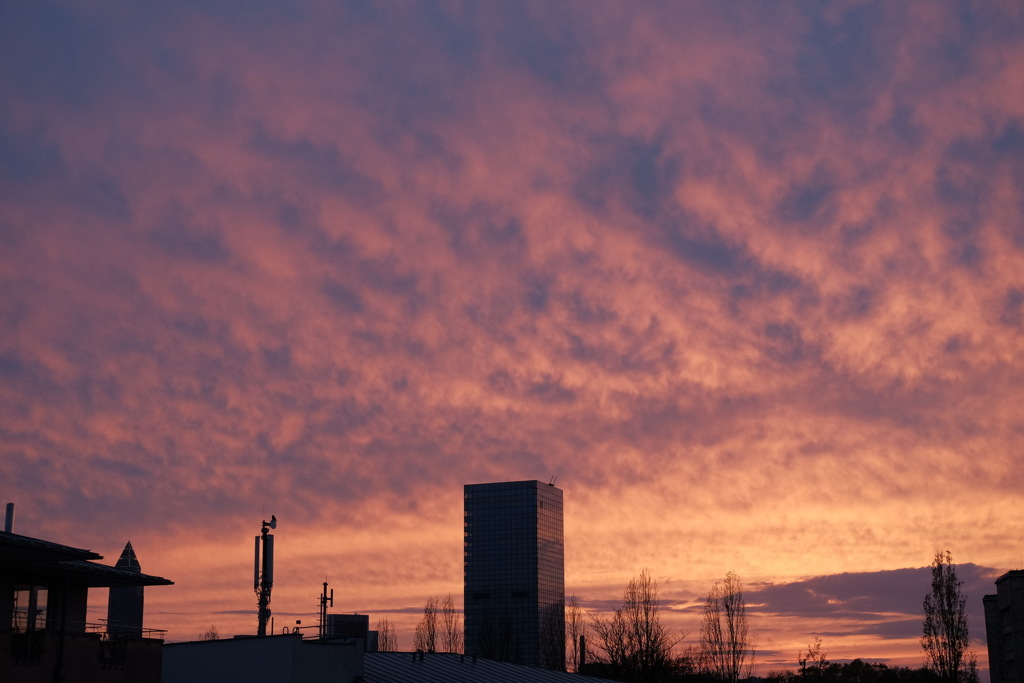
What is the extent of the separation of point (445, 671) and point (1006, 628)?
133 metres

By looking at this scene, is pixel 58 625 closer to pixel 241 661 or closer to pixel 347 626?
pixel 241 661

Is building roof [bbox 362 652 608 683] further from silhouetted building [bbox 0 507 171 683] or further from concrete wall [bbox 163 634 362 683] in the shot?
silhouetted building [bbox 0 507 171 683]

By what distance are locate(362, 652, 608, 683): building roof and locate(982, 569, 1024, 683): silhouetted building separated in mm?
110084

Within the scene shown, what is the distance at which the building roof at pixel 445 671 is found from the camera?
207ft

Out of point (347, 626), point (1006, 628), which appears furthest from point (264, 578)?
point (1006, 628)

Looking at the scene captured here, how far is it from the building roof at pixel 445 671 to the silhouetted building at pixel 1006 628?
361ft

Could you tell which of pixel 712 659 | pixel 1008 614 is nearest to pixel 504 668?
pixel 712 659

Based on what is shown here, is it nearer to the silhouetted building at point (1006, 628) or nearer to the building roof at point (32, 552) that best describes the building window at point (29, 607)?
the building roof at point (32, 552)

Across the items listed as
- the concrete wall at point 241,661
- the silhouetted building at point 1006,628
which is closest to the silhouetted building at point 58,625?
the concrete wall at point 241,661

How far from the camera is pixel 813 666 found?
174500 mm

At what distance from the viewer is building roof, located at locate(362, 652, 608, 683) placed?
207 feet

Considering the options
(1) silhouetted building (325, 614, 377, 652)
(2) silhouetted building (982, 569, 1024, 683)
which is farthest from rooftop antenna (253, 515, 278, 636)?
(2) silhouetted building (982, 569, 1024, 683)

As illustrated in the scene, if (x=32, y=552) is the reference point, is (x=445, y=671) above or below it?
below

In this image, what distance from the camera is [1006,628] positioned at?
169875mm
